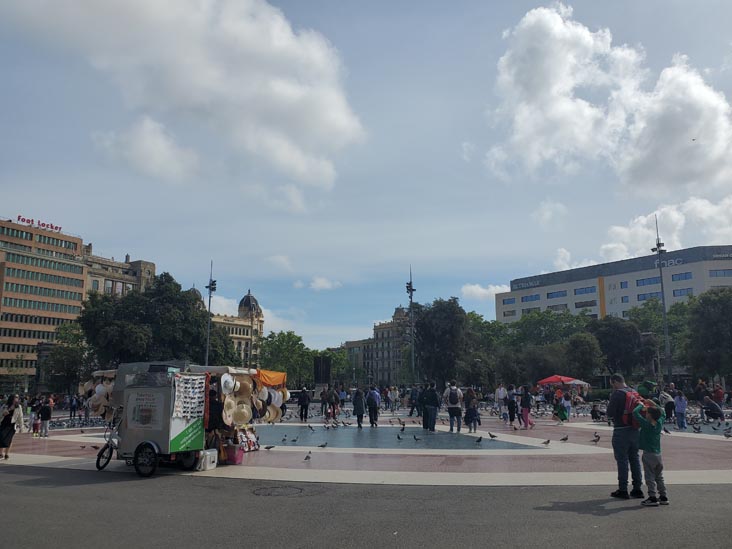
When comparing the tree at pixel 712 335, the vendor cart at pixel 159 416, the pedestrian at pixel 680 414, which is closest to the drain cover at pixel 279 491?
the vendor cart at pixel 159 416

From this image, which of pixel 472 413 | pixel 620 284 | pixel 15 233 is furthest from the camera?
pixel 620 284

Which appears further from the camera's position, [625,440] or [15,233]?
[15,233]

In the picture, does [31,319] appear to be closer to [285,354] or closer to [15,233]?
[15,233]

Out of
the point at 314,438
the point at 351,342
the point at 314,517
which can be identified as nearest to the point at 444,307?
the point at 314,438

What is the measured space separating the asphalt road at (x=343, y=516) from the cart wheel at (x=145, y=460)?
2.45 feet

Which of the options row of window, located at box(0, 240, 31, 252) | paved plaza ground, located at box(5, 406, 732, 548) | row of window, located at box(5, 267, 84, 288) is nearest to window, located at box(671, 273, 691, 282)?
paved plaza ground, located at box(5, 406, 732, 548)

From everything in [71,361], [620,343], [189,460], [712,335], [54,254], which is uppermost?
[54,254]

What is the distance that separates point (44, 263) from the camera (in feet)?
294

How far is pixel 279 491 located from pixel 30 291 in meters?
92.2

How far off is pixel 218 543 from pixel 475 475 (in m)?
6.31

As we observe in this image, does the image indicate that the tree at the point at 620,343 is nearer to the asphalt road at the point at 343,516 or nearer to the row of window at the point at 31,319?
the asphalt road at the point at 343,516

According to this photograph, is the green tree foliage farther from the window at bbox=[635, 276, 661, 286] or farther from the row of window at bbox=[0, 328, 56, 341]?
the window at bbox=[635, 276, 661, 286]

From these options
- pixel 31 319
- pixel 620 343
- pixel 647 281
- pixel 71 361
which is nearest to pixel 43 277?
pixel 31 319

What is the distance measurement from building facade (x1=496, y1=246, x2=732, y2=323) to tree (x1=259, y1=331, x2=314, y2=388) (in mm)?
42762
